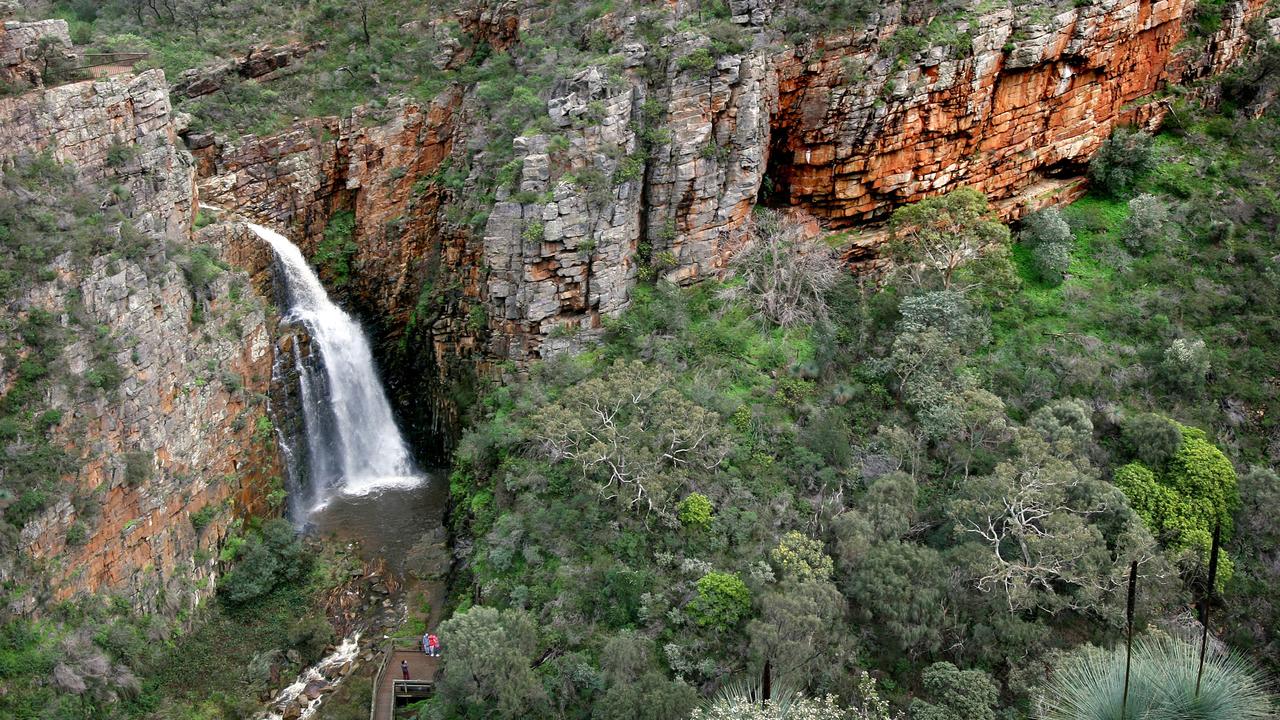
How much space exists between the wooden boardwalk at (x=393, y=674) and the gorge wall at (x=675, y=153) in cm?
996

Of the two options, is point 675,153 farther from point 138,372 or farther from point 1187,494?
point 1187,494

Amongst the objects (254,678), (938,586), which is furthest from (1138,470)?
(254,678)

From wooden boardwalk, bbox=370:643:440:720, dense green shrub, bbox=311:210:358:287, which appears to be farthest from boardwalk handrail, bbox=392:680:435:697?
dense green shrub, bbox=311:210:358:287

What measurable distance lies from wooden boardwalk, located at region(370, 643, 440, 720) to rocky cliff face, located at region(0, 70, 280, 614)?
646cm

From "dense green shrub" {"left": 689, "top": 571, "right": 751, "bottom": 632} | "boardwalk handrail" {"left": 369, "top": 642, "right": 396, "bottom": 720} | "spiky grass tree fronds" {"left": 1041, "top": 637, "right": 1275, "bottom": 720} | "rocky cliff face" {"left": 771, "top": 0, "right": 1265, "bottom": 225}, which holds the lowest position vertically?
"boardwalk handrail" {"left": 369, "top": 642, "right": 396, "bottom": 720}

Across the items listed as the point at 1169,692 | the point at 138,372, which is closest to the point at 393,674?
the point at 138,372

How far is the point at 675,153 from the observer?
32.1 meters

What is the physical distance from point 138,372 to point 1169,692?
Result: 86.4 feet

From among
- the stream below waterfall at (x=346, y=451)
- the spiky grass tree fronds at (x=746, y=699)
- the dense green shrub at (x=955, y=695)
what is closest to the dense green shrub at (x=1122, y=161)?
the dense green shrub at (x=955, y=695)

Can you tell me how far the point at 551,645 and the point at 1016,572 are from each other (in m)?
12.1

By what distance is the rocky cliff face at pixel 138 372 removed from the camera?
1017 inches

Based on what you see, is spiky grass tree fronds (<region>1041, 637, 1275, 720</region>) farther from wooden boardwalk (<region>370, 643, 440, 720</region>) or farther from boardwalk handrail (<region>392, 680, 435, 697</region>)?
wooden boardwalk (<region>370, 643, 440, 720</region>)

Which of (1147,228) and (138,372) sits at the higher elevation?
(1147,228)

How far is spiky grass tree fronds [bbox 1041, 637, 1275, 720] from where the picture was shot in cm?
1495
